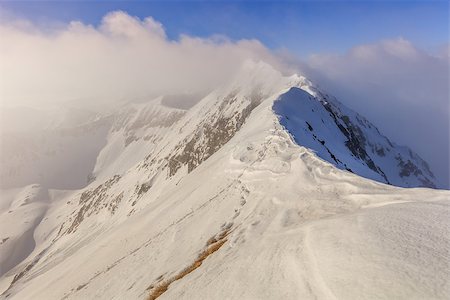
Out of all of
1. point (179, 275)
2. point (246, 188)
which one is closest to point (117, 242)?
point (246, 188)

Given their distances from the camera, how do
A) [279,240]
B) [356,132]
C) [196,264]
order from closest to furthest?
[279,240], [196,264], [356,132]

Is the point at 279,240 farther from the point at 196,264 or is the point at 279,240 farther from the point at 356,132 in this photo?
the point at 356,132

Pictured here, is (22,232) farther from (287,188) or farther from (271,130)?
(287,188)

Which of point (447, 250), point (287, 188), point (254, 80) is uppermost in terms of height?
point (254, 80)

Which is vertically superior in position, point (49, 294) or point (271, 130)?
point (271, 130)

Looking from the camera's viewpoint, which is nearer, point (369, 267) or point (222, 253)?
point (369, 267)

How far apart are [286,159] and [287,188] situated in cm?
623

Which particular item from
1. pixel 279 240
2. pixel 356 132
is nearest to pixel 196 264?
pixel 279 240

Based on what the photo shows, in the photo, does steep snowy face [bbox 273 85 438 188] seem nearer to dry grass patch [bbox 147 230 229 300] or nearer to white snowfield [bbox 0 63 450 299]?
white snowfield [bbox 0 63 450 299]

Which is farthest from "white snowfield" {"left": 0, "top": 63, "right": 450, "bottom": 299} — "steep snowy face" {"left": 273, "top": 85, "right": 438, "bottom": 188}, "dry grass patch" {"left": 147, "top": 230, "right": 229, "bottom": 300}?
"steep snowy face" {"left": 273, "top": 85, "right": 438, "bottom": 188}

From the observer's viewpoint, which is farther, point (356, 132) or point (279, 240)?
point (356, 132)

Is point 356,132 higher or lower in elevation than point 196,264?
lower

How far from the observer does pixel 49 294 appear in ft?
140

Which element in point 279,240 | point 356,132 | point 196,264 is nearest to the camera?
point 279,240
